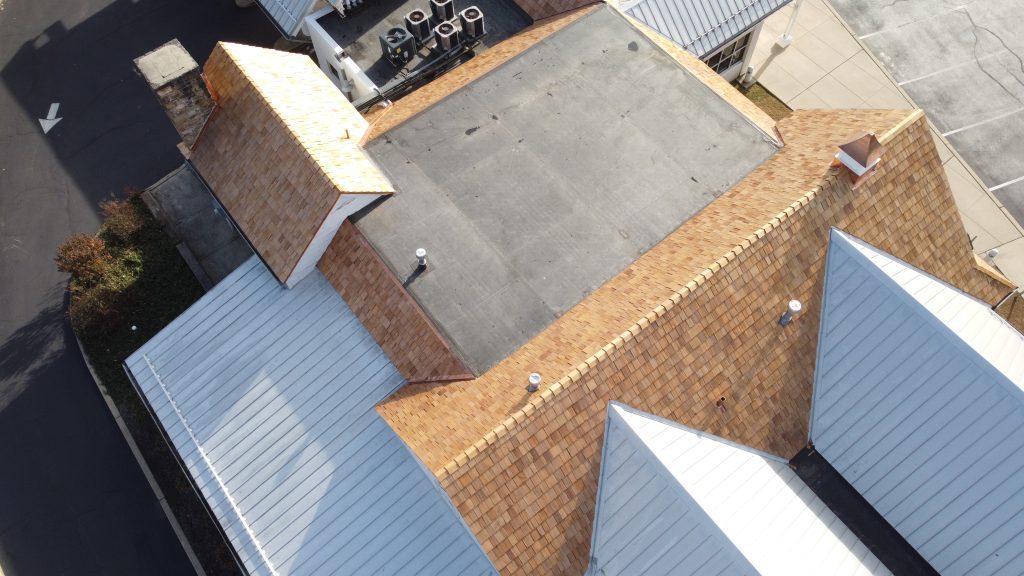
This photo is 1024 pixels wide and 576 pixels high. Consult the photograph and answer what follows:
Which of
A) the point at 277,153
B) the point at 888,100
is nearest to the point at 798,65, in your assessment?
the point at 888,100

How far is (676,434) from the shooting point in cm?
1712

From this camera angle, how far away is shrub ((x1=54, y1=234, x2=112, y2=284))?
2470 cm

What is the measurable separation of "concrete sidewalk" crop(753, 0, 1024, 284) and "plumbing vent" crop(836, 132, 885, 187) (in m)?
12.4

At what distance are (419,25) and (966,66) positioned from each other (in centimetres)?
2491

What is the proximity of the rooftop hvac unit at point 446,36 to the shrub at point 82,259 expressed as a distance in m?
14.4

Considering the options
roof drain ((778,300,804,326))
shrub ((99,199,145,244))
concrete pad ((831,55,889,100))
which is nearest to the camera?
roof drain ((778,300,804,326))

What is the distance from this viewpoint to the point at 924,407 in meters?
17.2

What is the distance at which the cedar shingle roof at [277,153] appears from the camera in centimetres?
1914

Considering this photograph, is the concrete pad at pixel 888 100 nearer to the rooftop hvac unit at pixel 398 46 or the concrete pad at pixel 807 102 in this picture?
the concrete pad at pixel 807 102

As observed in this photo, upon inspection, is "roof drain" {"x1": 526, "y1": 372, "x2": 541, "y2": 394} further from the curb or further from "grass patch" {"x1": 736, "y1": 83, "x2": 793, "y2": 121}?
"grass patch" {"x1": 736, "y1": 83, "x2": 793, "y2": 121}

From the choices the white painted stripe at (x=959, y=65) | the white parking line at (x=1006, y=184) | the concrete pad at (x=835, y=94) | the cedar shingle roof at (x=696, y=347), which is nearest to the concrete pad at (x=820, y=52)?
the concrete pad at (x=835, y=94)

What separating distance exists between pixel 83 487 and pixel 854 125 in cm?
2720

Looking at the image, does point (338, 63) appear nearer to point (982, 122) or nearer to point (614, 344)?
point (614, 344)

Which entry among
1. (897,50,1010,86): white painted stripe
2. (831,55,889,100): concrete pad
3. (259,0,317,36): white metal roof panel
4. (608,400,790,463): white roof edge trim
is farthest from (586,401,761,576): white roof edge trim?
(897,50,1010,86): white painted stripe
